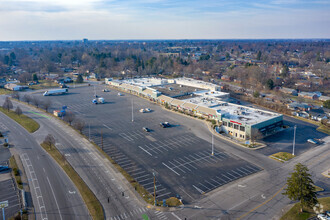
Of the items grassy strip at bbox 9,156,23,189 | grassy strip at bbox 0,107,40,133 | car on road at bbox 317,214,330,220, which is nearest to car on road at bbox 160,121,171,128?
grassy strip at bbox 0,107,40,133

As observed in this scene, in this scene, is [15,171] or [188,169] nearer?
[15,171]

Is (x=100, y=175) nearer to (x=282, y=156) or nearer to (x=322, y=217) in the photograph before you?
(x=322, y=217)

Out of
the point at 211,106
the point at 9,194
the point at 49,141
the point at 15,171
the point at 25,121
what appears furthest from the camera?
the point at 211,106

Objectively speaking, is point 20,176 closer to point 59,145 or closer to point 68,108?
point 59,145

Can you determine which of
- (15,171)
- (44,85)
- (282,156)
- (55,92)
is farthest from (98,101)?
(282,156)

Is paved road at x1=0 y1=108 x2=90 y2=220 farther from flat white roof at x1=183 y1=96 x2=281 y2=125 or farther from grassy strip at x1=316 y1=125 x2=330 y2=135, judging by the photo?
grassy strip at x1=316 y1=125 x2=330 y2=135

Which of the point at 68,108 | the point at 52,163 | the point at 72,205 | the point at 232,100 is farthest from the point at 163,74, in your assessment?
the point at 72,205

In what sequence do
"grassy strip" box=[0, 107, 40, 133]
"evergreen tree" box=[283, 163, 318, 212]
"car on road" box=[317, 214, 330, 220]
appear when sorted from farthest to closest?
1. "grassy strip" box=[0, 107, 40, 133]
2. "evergreen tree" box=[283, 163, 318, 212]
3. "car on road" box=[317, 214, 330, 220]

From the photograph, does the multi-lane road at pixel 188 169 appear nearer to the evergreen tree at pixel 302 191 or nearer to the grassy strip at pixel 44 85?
the evergreen tree at pixel 302 191

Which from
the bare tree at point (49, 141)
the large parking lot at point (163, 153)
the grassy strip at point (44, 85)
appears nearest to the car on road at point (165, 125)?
the large parking lot at point (163, 153)
